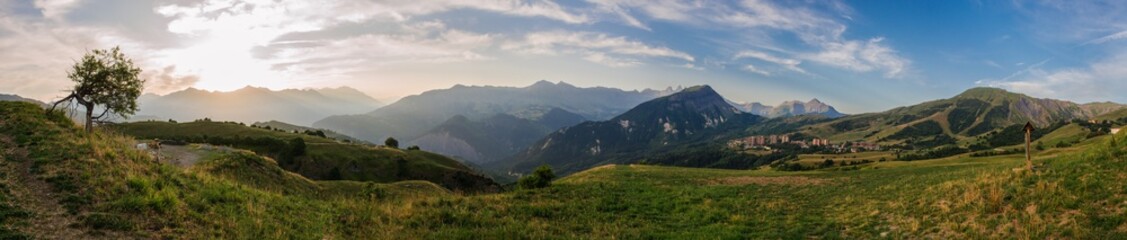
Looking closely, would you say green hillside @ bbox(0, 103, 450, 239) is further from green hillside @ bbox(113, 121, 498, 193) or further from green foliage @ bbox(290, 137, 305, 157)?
green foliage @ bbox(290, 137, 305, 157)

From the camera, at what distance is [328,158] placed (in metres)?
109

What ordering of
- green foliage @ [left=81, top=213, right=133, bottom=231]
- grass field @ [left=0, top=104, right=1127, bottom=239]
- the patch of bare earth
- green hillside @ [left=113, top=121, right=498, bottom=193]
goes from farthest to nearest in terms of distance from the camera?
green hillside @ [left=113, top=121, right=498, bottom=193] < the patch of bare earth < grass field @ [left=0, top=104, right=1127, bottom=239] < green foliage @ [left=81, top=213, right=133, bottom=231]

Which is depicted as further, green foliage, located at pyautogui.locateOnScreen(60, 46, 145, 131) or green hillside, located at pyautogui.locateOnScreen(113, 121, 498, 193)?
green hillside, located at pyautogui.locateOnScreen(113, 121, 498, 193)

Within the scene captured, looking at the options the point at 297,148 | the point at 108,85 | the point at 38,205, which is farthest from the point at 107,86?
the point at 297,148

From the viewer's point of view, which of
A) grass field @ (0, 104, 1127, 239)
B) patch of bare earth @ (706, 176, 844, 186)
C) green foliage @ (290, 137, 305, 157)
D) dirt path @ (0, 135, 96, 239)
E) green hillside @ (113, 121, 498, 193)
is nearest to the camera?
dirt path @ (0, 135, 96, 239)

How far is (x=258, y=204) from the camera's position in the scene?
1883cm

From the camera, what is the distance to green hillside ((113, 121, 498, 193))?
103250 millimetres

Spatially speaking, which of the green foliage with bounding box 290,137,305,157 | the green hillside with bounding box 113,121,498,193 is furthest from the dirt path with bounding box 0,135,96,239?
the green foliage with bounding box 290,137,305,157

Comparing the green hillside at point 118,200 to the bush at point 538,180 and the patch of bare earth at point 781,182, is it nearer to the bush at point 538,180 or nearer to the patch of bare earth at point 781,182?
the bush at point 538,180

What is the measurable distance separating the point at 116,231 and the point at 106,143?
1193 centimetres

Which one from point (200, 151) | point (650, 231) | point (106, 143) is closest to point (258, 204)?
point (106, 143)

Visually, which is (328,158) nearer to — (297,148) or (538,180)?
(297,148)

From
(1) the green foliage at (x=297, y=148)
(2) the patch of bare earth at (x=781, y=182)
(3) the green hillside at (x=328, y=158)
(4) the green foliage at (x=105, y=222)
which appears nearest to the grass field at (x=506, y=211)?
(4) the green foliage at (x=105, y=222)

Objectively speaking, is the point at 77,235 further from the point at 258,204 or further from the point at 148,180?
the point at 258,204
